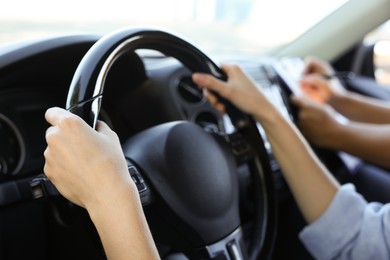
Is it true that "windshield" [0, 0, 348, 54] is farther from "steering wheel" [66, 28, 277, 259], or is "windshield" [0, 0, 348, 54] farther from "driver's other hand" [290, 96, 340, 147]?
"driver's other hand" [290, 96, 340, 147]

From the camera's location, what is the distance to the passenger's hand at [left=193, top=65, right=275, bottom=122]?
726mm

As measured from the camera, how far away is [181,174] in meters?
0.60

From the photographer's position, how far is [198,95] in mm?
875

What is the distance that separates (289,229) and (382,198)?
268 mm

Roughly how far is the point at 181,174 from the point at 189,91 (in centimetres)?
30

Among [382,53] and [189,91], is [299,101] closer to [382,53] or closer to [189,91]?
[189,91]

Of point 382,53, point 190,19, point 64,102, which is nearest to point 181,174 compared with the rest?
point 64,102

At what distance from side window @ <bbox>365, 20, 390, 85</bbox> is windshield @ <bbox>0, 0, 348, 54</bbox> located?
1.12 feet

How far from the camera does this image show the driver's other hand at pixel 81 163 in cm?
44

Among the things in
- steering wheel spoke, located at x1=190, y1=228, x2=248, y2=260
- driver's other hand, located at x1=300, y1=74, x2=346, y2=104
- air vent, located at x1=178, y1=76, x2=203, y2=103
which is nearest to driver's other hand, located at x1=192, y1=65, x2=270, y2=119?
air vent, located at x1=178, y1=76, x2=203, y2=103

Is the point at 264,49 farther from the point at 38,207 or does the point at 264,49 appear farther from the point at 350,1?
the point at 38,207

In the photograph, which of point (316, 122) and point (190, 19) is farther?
point (190, 19)

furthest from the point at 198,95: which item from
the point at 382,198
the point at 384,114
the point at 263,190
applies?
the point at 384,114

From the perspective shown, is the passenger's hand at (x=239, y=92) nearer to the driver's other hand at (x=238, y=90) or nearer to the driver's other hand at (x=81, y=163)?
the driver's other hand at (x=238, y=90)
